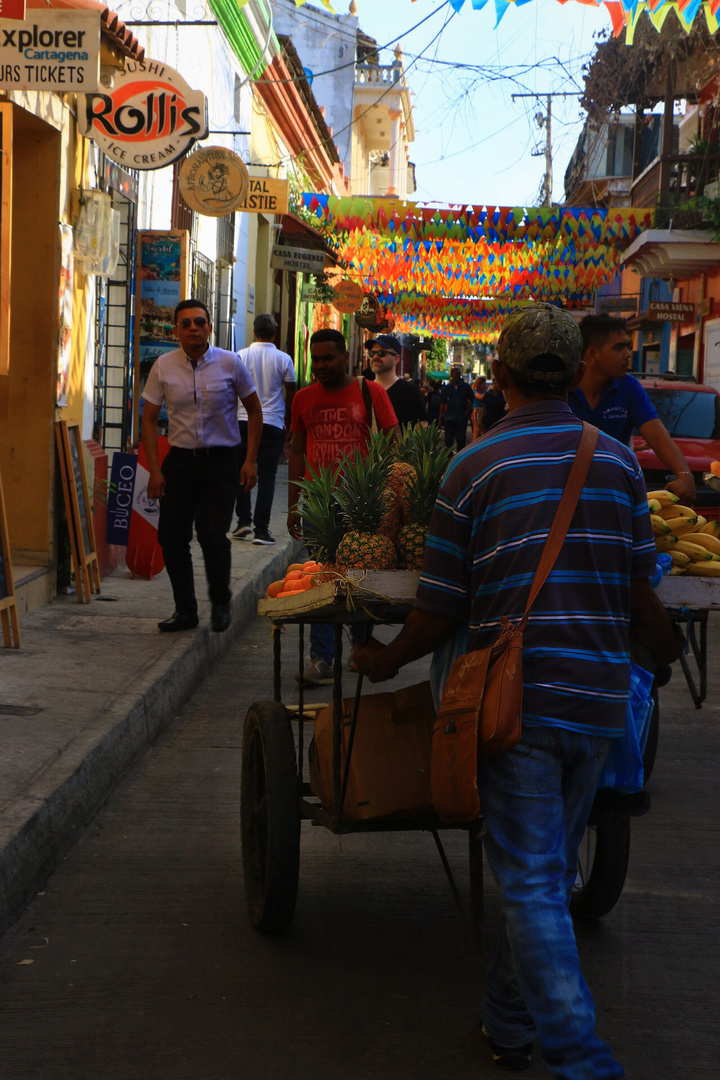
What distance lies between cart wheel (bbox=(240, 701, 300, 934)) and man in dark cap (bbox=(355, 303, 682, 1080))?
1004mm

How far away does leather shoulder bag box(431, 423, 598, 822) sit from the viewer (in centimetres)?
245

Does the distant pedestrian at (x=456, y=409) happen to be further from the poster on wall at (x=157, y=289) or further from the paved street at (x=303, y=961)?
the paved street at (x=303, y=961)

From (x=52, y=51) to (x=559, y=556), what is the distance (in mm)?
5428

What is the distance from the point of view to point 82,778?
4.61 metres

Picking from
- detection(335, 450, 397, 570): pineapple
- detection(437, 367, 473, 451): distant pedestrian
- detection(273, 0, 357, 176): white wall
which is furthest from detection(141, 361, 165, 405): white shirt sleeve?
detection(273, 0, 357, 176): white wall

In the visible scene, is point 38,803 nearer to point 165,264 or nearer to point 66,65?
point 66,65

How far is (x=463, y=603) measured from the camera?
272cm

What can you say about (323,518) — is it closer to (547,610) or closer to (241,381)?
(547,610)

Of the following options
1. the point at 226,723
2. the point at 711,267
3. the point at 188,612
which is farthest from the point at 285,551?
the point at 711,267

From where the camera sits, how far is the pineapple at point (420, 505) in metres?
3.54

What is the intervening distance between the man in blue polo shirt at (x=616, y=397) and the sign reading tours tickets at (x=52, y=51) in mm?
3258

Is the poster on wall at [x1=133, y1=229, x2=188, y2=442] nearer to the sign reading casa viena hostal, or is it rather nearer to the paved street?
the sign reading casa viena hostal

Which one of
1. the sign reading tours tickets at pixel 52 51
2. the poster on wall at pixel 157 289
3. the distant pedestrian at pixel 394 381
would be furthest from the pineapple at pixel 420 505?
the poster on wall at pixel 157 289

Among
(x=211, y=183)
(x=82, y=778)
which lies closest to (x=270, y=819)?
(x=82, y=778)
